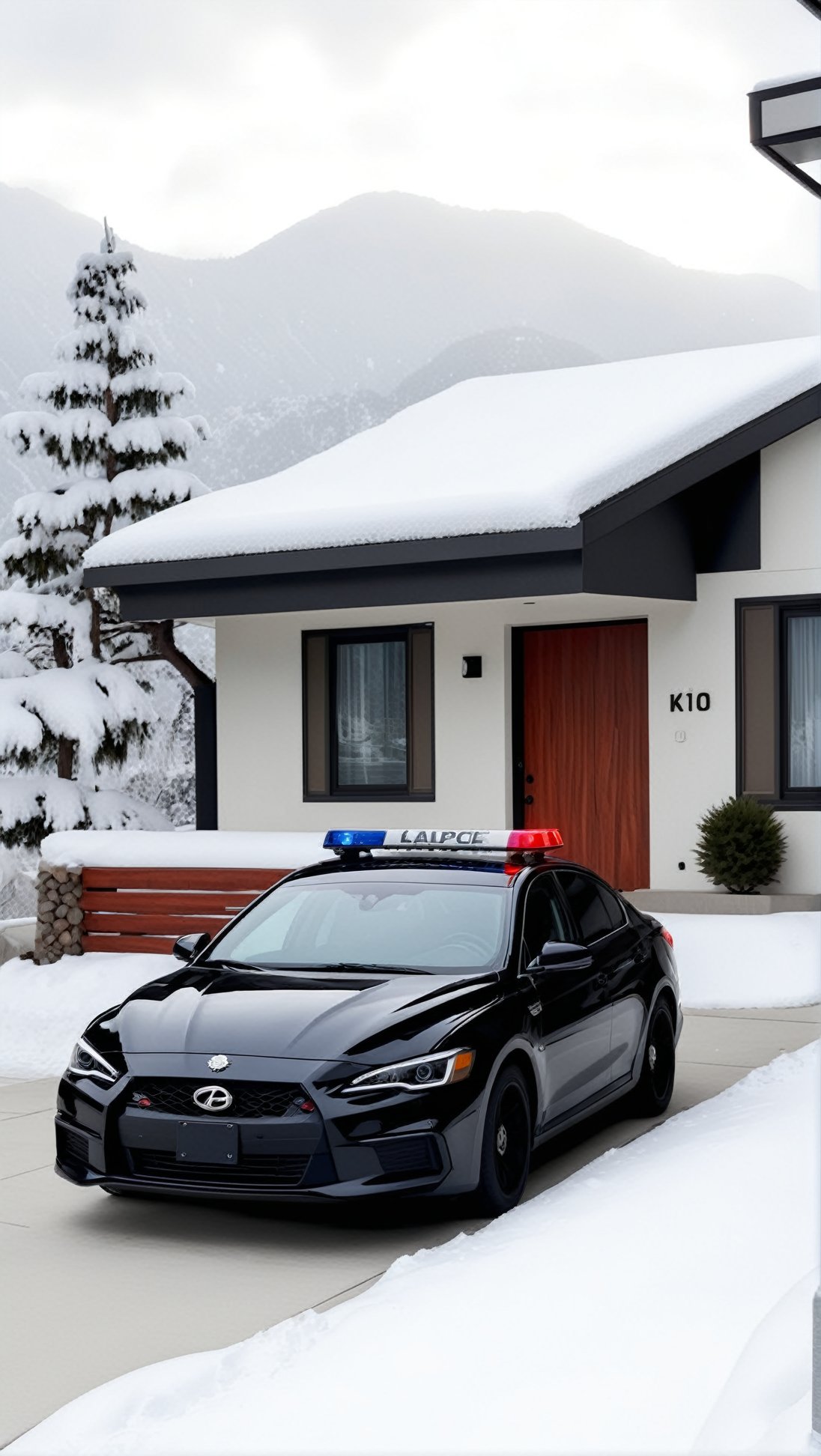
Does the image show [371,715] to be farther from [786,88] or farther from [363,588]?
[786,88]

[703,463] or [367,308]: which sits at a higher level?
[367,308]

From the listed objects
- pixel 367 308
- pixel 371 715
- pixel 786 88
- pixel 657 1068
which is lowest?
pixel 657 1068

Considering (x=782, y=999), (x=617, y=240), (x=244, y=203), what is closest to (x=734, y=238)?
(x=617, y=240)

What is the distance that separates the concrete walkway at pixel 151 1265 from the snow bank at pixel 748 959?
4366mm

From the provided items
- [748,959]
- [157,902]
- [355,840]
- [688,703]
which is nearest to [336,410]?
[688,703]

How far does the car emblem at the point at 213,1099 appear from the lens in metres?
6.50

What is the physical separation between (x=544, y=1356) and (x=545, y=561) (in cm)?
949

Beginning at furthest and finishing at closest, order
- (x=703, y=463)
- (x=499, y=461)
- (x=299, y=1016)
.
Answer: (x=499, y=461) → (x=703, y=463) → (x=299, y=1016)

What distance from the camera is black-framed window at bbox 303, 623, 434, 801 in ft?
55.0

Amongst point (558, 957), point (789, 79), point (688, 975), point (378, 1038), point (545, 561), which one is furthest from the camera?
point (545, 561)

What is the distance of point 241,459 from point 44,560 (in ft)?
248

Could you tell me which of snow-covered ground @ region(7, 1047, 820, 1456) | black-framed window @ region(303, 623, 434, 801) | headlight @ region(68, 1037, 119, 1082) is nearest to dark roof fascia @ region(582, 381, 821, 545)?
black-framed window @ region(303, 623, 434, 801)

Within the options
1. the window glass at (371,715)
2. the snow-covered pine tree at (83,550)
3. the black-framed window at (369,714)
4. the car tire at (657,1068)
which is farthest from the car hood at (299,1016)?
the snow-covered pine tree at (83,550)

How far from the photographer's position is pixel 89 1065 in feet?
22.9
